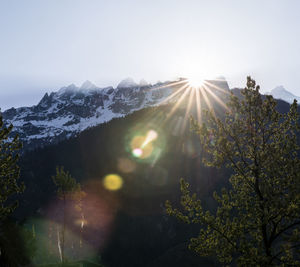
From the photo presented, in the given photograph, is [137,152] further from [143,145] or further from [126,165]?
[126,165]

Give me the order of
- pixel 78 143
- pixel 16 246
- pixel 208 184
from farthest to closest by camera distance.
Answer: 1. pixel 78 143
2. pixel 208 184
3. pixel 16 246

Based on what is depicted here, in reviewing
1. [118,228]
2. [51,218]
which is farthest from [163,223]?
[51,218]

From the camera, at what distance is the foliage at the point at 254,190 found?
420 inches

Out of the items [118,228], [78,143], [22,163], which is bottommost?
[118,228]

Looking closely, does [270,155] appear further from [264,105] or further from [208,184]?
[208,184]

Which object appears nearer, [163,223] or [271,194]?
[271,194]

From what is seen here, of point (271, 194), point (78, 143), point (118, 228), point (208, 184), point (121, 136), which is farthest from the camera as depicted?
point (78, 143)

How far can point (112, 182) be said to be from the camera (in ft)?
413

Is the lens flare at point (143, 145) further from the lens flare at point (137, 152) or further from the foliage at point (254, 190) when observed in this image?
the foliage at point (254, 190)

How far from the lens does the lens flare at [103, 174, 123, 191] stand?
121081 mm

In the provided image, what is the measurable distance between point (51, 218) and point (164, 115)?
7924cm

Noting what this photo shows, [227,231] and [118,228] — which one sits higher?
[227,231]

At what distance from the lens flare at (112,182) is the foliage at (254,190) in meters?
110

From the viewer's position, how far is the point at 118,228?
10081 centimetres
